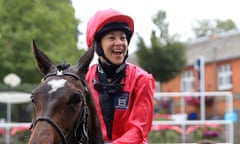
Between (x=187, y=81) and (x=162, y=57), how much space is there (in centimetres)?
746

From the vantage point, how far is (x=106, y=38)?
4332 millimetres

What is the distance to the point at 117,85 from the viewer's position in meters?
4.27

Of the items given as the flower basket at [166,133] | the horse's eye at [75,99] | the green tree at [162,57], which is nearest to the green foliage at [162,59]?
the green tree at [162,57]

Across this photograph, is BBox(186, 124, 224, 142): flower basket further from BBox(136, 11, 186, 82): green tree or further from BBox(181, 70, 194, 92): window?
BBox(181, 70, 194, 92): window

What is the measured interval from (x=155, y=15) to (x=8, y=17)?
16238mm

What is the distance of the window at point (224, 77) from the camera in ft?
134

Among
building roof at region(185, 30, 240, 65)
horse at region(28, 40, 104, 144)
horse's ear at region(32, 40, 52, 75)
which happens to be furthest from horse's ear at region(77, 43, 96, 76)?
building roof at region(185, 30, 240, 65)

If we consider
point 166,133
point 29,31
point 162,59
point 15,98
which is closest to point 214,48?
point 162,59

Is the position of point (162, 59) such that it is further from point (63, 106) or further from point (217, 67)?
point (63, 106)

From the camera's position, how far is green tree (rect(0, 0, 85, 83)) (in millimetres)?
28828

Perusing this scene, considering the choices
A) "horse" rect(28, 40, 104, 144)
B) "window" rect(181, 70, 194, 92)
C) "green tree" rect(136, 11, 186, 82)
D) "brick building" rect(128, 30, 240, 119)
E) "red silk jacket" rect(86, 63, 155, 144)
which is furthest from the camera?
"window" rect(181, 70, 194, 92)

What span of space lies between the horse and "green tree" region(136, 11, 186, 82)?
35231 mm

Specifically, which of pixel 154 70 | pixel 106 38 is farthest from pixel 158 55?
pixel 106 38

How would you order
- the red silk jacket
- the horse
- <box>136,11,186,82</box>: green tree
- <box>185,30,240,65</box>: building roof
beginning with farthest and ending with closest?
<box>185,30,240,65</box>: building roof < <box>136,11,186,82</box>: green tree < the red silk jacket < the horse
